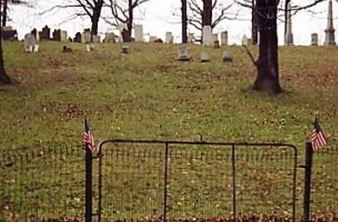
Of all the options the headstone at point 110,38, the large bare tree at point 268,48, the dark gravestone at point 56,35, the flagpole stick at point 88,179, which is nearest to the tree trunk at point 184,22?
the headstone at point 110,38

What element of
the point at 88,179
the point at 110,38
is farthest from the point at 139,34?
the point at 88,179

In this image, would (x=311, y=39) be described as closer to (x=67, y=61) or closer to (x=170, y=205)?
(x=67, y=61)

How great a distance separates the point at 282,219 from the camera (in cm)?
1036

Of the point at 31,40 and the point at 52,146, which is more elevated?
the point at 31,40

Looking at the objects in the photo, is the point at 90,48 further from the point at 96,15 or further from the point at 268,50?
the point at 96,15

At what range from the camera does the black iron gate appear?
10.6 m

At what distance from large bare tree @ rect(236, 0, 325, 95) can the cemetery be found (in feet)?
0.46

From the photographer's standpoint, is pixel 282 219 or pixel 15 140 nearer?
pixel 282 219

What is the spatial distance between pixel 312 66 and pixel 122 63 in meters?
6.46

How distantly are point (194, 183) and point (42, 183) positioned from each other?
2.38 meters

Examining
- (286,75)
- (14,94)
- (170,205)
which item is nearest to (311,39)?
(286,75)

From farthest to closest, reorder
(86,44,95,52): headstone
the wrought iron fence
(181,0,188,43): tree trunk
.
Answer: (181,0,188,43): tree trunk → (86,44,95,52): headstone → the wrought iron fence

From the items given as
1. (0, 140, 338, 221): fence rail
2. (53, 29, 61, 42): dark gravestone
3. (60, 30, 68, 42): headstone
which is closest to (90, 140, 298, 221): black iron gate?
(0, 140, 338, 221): fence rail

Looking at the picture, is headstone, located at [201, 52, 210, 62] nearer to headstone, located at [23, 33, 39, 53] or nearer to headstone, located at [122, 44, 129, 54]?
headstone, located at [122, 44, 129, 54]
